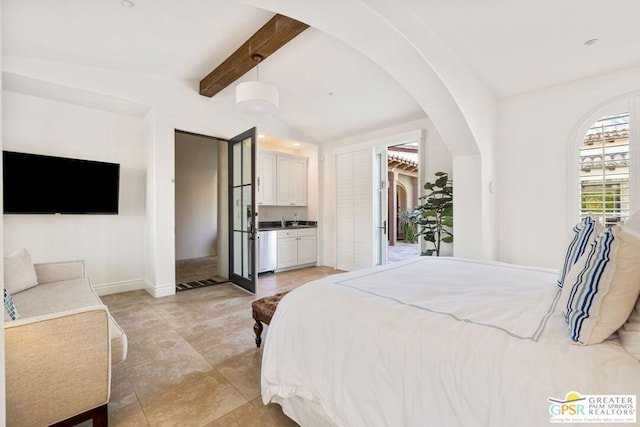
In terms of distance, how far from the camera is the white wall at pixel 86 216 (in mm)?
3365

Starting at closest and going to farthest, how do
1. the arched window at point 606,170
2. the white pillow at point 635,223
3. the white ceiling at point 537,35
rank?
the white pillow at point 635,223 < the white ceiling at point 537,35 < the arched window at point 606,170

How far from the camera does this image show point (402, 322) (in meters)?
1.18

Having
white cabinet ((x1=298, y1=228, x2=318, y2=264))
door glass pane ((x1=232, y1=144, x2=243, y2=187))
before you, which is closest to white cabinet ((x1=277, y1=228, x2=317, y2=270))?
white cabinet ((x1=298, y1=228, x2=318, y2=264))

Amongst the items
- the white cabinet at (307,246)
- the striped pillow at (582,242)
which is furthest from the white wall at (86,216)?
the striped pillow at (582,242)

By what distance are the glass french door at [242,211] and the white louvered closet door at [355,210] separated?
2075mm

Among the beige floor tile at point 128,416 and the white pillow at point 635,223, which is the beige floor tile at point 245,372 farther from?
the white pillow at point 635,223

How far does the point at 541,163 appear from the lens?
3301 mm

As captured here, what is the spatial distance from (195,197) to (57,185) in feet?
12.1

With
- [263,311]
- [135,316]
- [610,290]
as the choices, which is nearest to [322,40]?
[263,311]

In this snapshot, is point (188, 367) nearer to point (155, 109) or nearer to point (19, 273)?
point (19, 273)

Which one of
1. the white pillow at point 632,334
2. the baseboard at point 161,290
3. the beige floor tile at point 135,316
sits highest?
the white pillow at point 632,334

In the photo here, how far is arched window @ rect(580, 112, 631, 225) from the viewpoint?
Answer: 2.89m

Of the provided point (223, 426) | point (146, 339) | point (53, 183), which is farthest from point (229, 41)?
point (223, 426)

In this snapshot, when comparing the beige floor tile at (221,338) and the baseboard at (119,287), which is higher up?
the baseboard at (119,287)
